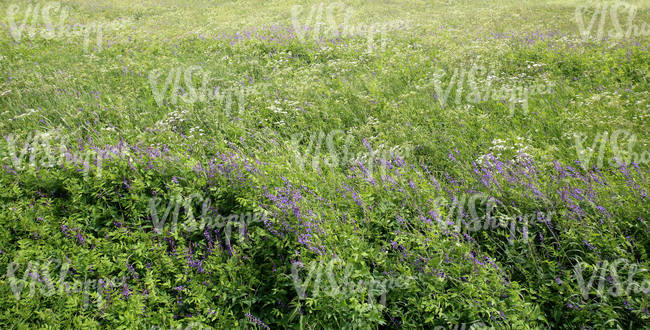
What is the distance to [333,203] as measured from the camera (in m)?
3.45

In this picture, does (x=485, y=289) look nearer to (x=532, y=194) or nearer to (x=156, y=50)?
(x=532, y=194)

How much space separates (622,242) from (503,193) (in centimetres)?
95

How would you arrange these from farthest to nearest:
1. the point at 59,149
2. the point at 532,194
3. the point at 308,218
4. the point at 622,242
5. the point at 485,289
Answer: the point at 59,149
the point at 532,194
the point at 308,218
the point at 622,242
the point at 485,289

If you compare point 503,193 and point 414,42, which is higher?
point 414,42

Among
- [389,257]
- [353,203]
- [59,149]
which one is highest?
[59,149]

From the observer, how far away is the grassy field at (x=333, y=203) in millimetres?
2557

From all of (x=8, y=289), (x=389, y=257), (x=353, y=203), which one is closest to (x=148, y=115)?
(x=8, y=289)

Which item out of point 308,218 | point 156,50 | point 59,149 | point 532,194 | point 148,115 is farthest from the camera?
point 156,50

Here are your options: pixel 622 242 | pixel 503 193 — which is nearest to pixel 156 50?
pixel 503 193

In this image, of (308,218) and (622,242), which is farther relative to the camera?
(308,218)

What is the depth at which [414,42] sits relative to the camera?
10008 mm

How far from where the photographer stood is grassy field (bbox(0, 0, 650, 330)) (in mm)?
2557

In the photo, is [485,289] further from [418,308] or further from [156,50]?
[156,50]

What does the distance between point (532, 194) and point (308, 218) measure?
1.99m
